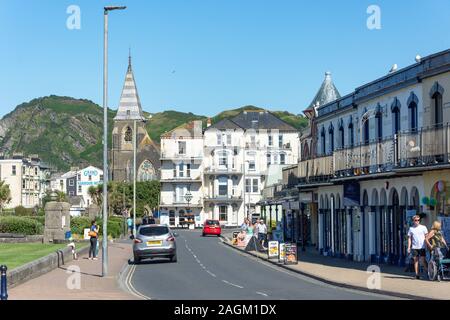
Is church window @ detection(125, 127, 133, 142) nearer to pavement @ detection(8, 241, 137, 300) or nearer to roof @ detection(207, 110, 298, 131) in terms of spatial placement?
roof @ detection(207, 110, 298, 131)

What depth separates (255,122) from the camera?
407 ft

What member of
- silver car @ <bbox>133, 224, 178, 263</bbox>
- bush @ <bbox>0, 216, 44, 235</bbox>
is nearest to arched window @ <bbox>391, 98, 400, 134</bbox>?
silver car @ <bbox>133, 224, 178, 263</bbox>

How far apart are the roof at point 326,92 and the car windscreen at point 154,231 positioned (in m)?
21.0

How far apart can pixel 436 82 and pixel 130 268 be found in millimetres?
14489

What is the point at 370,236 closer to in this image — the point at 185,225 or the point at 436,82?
the point at 436,82

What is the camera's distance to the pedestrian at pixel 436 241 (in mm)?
27703

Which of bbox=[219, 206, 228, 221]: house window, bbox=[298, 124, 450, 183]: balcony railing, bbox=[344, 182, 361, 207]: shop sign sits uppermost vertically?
bbox=[298, 124, 450, 183]: balcony railing

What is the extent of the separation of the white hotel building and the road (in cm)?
7534

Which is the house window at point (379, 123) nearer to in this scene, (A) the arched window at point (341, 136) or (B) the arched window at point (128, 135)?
(A) the arched window at point (341, 136)

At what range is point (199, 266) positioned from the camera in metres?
38.7

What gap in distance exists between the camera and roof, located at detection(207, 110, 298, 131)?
120 m

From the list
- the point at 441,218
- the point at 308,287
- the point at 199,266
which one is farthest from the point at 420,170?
the point at 199,266

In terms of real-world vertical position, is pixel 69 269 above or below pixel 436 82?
below

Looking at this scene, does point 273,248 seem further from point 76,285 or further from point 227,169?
point 227,169
